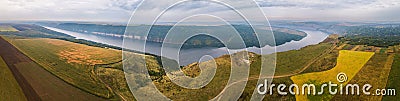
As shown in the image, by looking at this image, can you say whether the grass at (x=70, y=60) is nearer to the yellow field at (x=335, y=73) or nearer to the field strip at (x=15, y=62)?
the field strip at (x=15, y=62)

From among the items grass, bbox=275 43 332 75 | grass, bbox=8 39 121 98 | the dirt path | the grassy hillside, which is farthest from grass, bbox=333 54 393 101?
the dirt path

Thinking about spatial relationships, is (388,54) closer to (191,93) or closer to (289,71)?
(289,71)

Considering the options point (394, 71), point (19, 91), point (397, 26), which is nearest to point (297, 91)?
point (394, 71)

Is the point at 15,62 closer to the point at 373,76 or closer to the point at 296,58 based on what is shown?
the point at 296,58

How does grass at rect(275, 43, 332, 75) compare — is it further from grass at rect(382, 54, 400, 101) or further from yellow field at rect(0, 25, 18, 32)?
yellow field at rect(0, 25, 18, 32)

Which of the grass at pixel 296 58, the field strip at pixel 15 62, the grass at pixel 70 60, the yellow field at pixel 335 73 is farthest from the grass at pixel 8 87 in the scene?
the grass at pixel 296 58
